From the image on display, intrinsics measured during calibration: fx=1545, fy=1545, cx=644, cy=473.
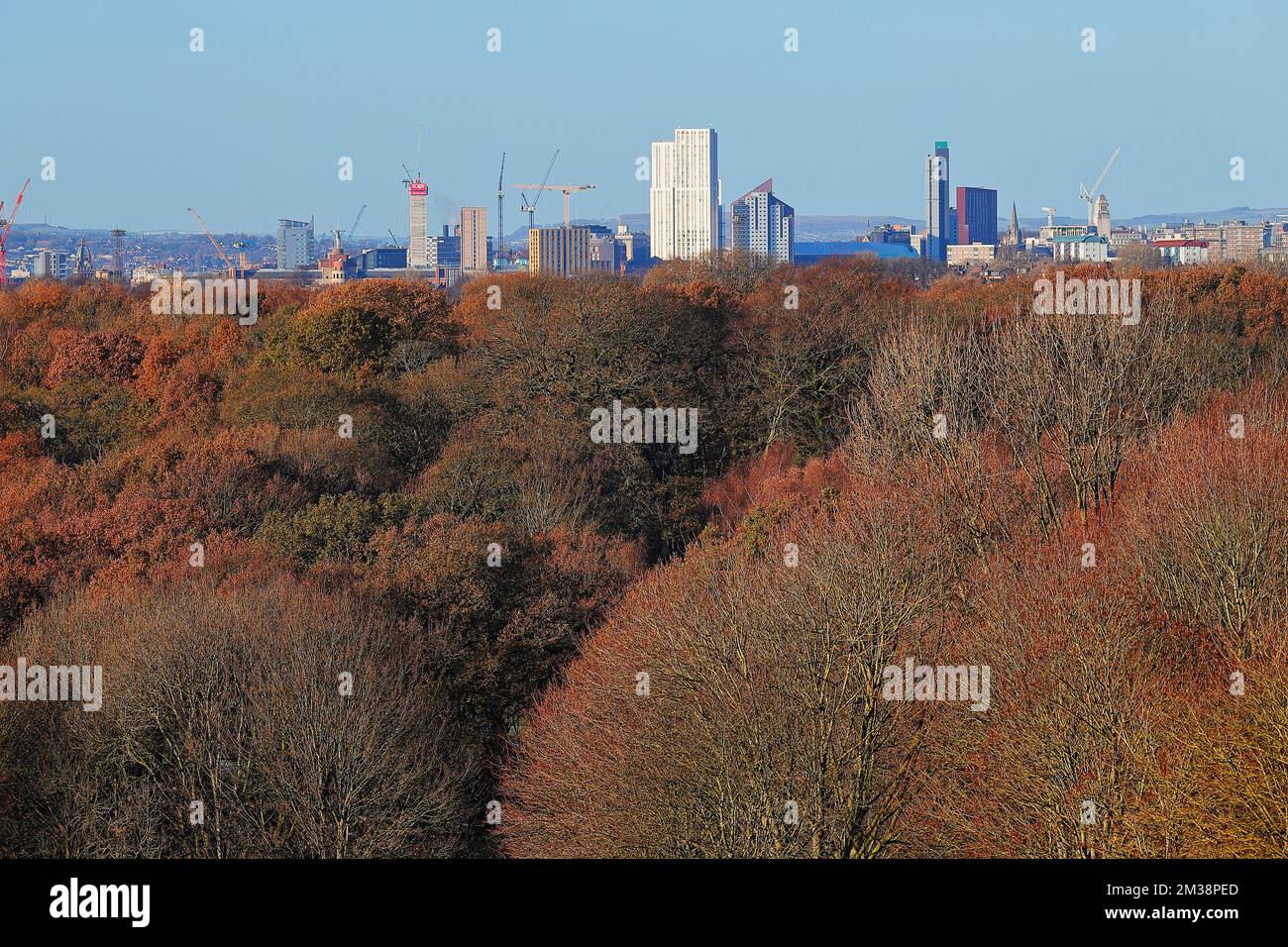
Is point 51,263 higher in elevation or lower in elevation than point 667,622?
higher

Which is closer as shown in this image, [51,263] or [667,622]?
[667,622]

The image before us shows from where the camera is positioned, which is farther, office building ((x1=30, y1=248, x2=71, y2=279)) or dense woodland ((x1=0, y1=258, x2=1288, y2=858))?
office building ((x1=30, y1=248, x2=71, y2=279))

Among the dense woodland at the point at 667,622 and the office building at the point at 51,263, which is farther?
the office building at the point at 51,263

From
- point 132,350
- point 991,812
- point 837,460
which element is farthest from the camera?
point 132,350

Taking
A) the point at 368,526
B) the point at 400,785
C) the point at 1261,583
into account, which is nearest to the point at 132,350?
the point at 368,526
